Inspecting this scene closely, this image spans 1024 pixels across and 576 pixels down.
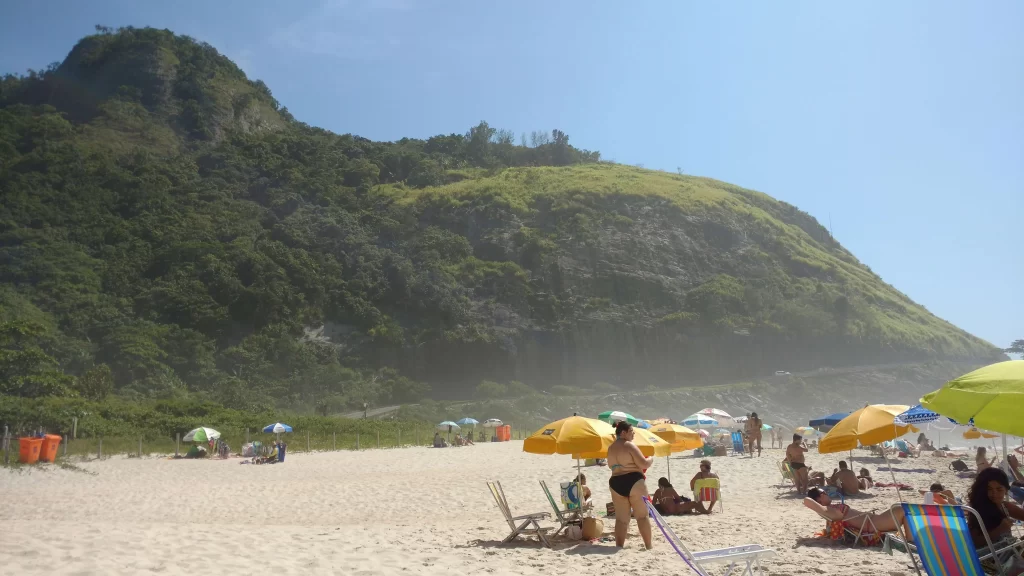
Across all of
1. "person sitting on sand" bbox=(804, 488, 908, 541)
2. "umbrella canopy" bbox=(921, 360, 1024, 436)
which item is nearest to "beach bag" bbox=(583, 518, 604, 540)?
"person sitting on sand" bbox=(804, 488, 908, 541)

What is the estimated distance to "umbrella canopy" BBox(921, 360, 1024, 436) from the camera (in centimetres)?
486

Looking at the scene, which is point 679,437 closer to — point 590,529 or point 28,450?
point 590,529

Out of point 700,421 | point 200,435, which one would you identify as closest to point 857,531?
point 700,421

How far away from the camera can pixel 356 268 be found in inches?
2419

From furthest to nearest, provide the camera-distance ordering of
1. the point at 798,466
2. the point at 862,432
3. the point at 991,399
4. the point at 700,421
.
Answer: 1. the point at 700,421
2. the point at 798,466
3. the point at 862,432
4. the point at 991,399

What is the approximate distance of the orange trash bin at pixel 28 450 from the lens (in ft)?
54.6

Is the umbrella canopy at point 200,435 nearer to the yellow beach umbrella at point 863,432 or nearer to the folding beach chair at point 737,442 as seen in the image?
the folding beach chair at point 737,442

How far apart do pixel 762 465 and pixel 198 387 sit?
38.4 m

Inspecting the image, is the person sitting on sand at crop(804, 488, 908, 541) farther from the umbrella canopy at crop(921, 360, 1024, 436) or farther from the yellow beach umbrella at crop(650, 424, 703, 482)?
the yellow beach umbrella at crop(650, 424, 703, 482)

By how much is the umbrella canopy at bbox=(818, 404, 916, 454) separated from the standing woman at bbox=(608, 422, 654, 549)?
14.3ft

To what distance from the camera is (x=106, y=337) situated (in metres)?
47.6

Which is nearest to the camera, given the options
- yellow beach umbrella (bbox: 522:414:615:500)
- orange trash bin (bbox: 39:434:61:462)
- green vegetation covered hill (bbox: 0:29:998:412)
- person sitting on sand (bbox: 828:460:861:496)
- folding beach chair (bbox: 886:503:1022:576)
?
folding beach chair (bbox: 886:503:1022:576)

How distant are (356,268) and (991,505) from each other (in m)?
59.1

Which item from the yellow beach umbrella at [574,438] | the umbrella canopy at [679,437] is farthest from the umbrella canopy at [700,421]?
the yellow beach umbrella at [574,438]
